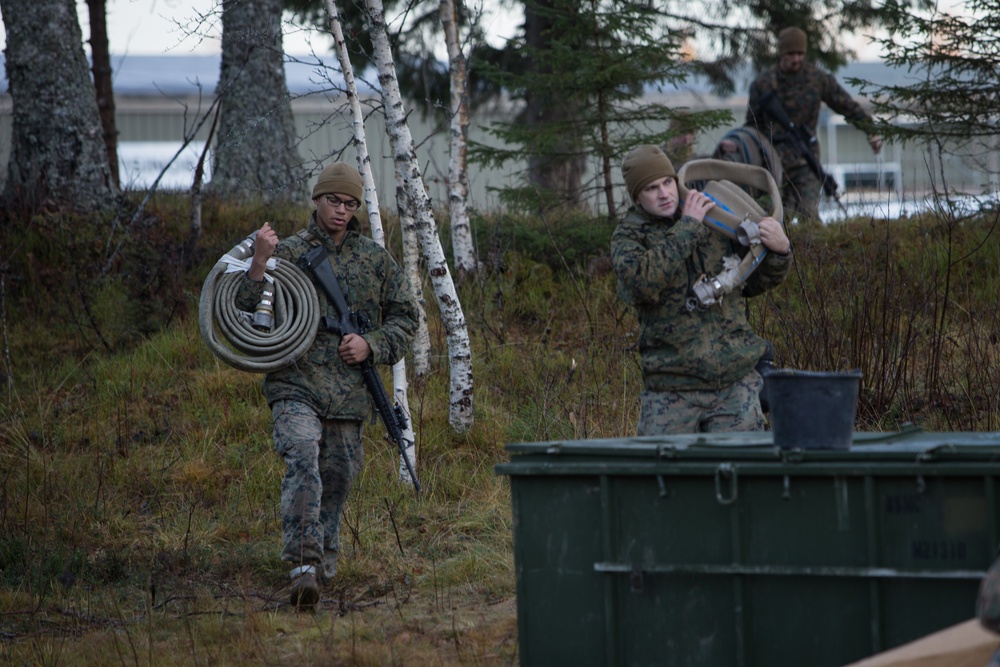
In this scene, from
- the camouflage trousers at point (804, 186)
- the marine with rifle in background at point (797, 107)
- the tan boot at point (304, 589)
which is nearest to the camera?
the tan boot at point (304, 589)

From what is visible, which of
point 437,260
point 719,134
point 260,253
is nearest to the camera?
point 260,253

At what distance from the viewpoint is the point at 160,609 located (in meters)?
5.69

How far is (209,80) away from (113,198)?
40.7 ft

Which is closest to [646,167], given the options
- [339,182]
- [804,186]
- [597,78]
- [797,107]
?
[339,182]

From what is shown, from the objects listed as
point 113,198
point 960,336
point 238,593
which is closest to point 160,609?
point 238,593

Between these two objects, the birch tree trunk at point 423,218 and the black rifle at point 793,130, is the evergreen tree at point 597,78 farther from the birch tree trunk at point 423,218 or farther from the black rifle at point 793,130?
the birch tree trunk at point 423,218

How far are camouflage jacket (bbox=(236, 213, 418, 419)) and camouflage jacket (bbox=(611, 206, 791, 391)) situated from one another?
4.35 feet

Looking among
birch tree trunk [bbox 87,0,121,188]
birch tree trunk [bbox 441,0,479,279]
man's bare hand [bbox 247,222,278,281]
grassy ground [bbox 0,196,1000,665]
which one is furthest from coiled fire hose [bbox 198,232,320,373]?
birch tree trunk [bbox 87,0,121,188]

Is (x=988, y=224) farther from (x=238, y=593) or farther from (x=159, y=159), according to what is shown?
(x=159, y=159)

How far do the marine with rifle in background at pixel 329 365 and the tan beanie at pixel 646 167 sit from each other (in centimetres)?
144

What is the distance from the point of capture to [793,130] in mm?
10102

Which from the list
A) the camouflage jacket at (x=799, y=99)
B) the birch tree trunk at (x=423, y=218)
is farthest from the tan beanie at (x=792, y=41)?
the birch tree trunk at (x=423, y=218)

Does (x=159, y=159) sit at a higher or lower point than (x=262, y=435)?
higher

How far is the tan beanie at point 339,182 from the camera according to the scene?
5.63 metres
